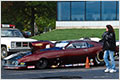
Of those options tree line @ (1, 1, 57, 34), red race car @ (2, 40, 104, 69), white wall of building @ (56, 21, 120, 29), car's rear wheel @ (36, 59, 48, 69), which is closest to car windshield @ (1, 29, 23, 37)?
red race car @ (2, 40, 104, 69)

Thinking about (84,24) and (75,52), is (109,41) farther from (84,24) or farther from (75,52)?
(84,24)

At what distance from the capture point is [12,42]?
70.7 ft

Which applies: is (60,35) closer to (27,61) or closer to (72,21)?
(72,21)

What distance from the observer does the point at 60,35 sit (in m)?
39.1

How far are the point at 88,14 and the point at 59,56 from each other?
28.7 metres

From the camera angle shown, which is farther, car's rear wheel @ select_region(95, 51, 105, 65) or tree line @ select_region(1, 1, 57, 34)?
tree line @ select_region(1, 1, 57, 34)

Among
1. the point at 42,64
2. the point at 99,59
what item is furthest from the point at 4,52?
the point at 99,59

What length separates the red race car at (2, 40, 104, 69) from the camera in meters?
15.2

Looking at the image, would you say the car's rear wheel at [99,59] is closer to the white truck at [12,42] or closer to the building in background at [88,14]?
the white truck at [12,42]

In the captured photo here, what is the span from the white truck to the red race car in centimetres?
543

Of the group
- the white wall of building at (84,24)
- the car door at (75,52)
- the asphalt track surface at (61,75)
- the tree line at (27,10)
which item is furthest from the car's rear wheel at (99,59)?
the tree line at (27,10)

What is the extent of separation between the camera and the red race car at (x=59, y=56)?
15.2m

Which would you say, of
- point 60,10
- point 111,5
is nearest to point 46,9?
point 60,10

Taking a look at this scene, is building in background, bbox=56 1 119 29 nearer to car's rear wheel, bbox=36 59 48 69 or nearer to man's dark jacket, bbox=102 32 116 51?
car's rear wheel, bbox=36 59 48 69
